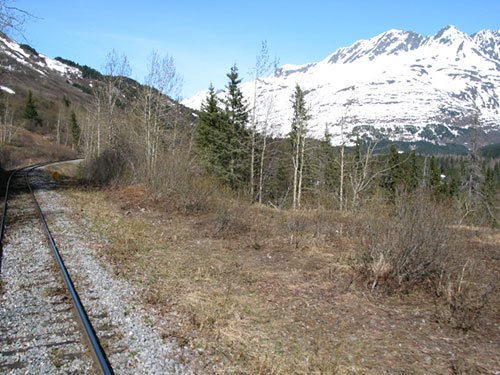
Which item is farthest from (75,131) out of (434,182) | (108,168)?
(434,182)

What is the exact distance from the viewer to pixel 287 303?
6320 millimetres

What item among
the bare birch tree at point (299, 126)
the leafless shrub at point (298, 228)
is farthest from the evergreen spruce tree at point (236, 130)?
the leafless shrub at point (298, 228)

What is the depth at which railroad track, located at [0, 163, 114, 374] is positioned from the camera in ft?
13.2

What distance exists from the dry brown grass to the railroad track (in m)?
1.06

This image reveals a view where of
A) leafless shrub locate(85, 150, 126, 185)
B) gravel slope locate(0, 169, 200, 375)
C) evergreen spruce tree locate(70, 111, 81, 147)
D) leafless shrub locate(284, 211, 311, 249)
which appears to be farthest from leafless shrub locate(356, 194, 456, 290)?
evergreen spruce tree locate(70, 111, 81, 147)

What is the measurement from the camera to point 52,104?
104 m

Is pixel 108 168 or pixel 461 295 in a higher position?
pixel 108 168

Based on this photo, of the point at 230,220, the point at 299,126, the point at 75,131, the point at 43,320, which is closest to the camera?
the point at 43,320

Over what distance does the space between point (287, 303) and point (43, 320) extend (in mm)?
3815

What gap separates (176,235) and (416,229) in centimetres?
662

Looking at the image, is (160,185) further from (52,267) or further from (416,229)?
(416,229)

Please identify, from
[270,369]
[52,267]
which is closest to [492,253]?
[270,369]

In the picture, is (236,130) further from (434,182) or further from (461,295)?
(434,182)

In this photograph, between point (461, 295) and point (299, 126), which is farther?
point (299, 126)
